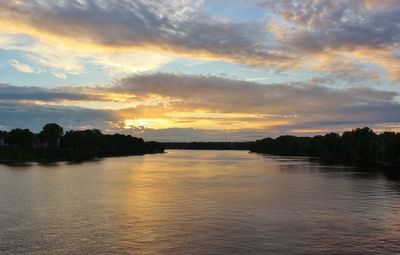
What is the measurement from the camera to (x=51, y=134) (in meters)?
173

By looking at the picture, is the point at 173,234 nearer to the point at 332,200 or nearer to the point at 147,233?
the point at 147,233

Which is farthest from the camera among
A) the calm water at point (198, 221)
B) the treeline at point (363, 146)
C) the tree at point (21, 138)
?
the tree at point (21, 138)

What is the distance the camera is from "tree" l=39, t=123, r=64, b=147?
173m

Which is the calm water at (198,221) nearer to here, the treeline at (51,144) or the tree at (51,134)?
the treeline at (51,144)

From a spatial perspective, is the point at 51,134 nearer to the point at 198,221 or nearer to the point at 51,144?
the point at 51,144

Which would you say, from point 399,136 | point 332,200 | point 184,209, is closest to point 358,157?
point 399,136

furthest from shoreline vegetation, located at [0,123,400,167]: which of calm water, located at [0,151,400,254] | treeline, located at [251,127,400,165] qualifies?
calm water, located at [0,151,400,254]

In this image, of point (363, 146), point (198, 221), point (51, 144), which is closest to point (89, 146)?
point (51, 144)

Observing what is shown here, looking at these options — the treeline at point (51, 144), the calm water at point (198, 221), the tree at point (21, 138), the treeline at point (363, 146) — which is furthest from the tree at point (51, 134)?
the calm water at point (198, 221)

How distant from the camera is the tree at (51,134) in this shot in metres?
173

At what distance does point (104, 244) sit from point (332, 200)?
2600 centimetres

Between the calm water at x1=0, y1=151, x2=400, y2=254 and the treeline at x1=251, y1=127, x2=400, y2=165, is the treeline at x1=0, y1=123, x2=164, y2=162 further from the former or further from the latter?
the calm water at x1=0, y1=151, x2=400, y2=254

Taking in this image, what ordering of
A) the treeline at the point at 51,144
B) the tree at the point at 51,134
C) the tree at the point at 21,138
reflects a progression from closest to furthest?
the treeline at the point at 51,144 → the tree at the point at 21,138 → the tree at the point at 51,134

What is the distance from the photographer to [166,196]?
154 ft
